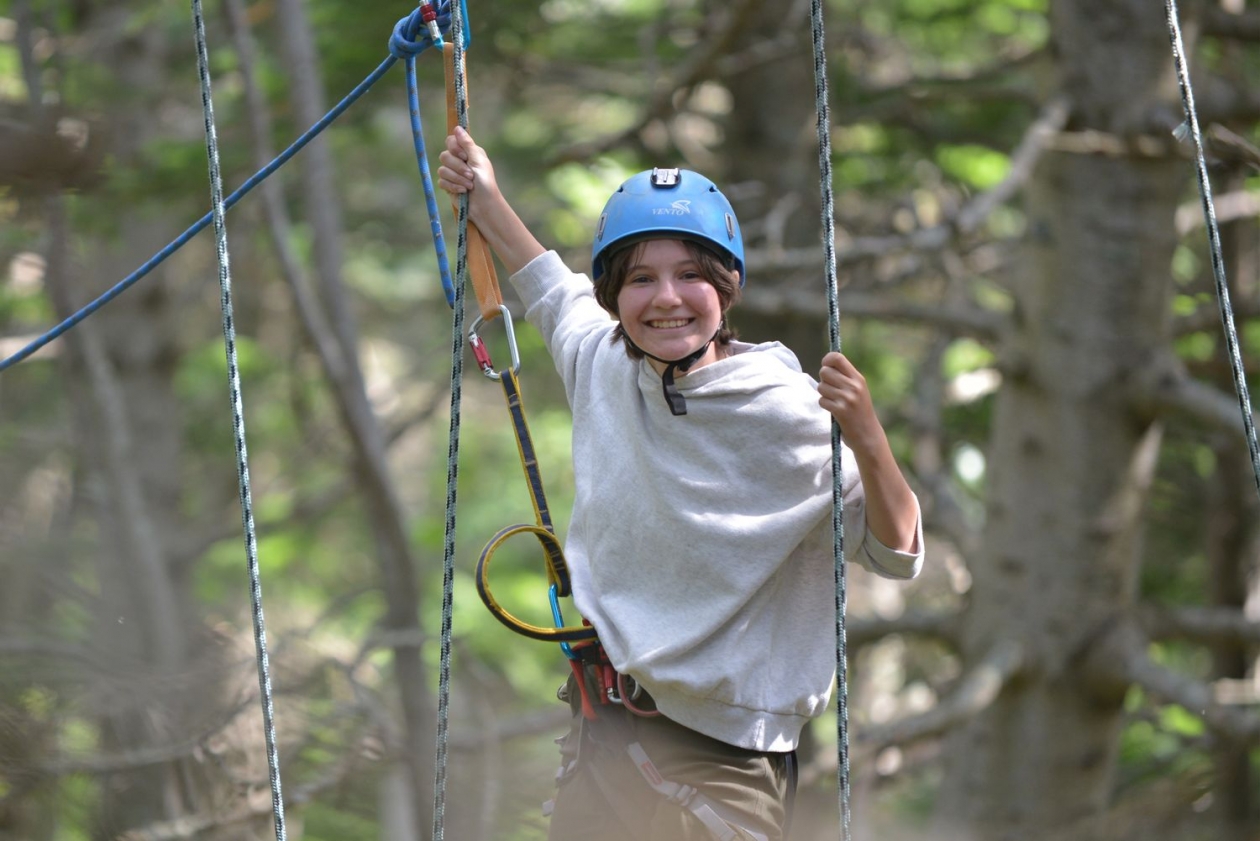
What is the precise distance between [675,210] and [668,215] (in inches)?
0.6

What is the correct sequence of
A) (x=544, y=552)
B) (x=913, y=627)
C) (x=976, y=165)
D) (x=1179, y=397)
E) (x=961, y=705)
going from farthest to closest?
1. (x=976, y=165)
2. (x=913, y=627)
3. (x=1179, y=397)
4. (x=961, y=705)
5. (x=544, y=552)

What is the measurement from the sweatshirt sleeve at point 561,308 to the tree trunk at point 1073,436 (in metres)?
3.18

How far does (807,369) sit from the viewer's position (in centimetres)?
602

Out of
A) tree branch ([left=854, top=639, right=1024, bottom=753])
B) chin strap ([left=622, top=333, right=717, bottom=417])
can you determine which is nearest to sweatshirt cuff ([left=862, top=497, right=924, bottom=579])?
chin strap ([left=622, top=333, right=717, bottom=417])

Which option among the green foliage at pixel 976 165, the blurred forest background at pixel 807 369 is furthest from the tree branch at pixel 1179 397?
the green foliage at pixel 976 165

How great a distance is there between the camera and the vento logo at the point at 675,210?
217cm

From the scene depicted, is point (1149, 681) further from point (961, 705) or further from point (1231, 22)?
point (1231, 22)

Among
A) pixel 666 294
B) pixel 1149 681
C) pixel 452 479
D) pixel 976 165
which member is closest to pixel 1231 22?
pixel 1149 681

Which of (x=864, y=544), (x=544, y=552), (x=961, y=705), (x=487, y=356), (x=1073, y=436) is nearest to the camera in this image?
(x=864, y=544)

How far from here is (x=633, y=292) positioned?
86.0 inches

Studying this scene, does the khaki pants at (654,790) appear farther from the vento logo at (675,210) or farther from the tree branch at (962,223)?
the tree branch at (962,223)

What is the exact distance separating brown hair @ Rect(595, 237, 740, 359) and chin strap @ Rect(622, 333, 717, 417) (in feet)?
0.19

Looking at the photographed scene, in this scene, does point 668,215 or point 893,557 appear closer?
point 893,557

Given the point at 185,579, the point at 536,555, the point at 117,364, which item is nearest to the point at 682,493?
the point at 185,579
